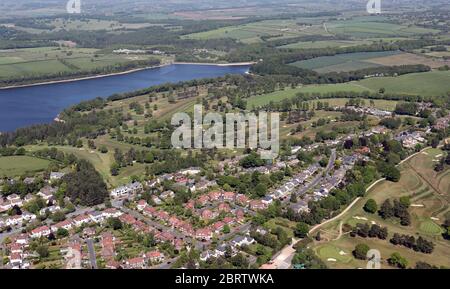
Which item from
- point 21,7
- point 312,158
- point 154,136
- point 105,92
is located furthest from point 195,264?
point 21,7

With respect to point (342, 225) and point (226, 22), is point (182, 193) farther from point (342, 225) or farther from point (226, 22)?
point (226, 22)

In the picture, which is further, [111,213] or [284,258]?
[111,213]

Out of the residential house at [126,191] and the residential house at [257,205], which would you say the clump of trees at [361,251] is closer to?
the residential house at [257,205]

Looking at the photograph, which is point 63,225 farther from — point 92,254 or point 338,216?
point 338,216

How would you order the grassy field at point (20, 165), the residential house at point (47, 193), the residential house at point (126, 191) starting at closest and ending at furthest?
the residential house at point (47, 193) < the residential house at point (126, 191) < the grassy field at point (20, 165)

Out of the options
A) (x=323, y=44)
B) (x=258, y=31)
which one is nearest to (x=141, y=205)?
(x=323, y=44)

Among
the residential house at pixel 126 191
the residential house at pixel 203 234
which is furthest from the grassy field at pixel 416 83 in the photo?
the residential house at pixel 203 234

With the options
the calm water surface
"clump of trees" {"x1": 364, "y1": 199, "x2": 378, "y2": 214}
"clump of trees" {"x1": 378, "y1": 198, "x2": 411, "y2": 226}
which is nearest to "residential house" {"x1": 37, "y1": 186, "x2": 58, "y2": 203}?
"clump of trees" {"x1": 364, "y1": 199, "x2": 378, "y2": 214}
